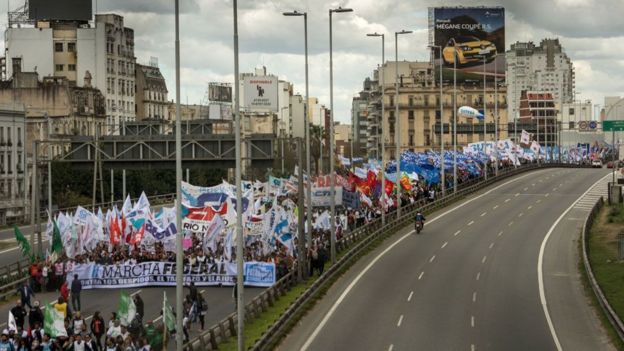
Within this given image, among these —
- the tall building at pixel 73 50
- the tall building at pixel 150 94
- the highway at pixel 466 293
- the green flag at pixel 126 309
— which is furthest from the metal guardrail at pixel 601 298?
the tall building at pixel 150 94

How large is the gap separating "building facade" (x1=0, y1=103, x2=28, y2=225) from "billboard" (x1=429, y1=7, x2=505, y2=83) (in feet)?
298

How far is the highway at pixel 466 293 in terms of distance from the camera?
34.8 meters

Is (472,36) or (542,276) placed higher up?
(472,36)

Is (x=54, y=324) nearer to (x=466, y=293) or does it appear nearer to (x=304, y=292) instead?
(x=304, y=292)

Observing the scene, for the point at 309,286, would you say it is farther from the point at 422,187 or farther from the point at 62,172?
the point at 62,172

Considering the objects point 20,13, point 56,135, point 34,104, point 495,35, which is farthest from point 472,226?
point 495,35

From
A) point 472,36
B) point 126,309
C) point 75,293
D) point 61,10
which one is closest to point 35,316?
point 75,293

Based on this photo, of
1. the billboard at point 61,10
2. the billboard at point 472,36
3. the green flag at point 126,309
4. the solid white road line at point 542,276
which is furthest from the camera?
the billboard at point 472,36

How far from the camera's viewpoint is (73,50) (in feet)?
→ 479

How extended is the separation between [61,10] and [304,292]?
11060cm

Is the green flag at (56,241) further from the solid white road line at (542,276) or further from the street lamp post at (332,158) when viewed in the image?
the solid white road line at (542,276)

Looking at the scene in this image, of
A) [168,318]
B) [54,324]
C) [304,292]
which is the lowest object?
[304,292]

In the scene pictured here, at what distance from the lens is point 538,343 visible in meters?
34.0

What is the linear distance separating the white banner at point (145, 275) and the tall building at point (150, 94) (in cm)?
11634
